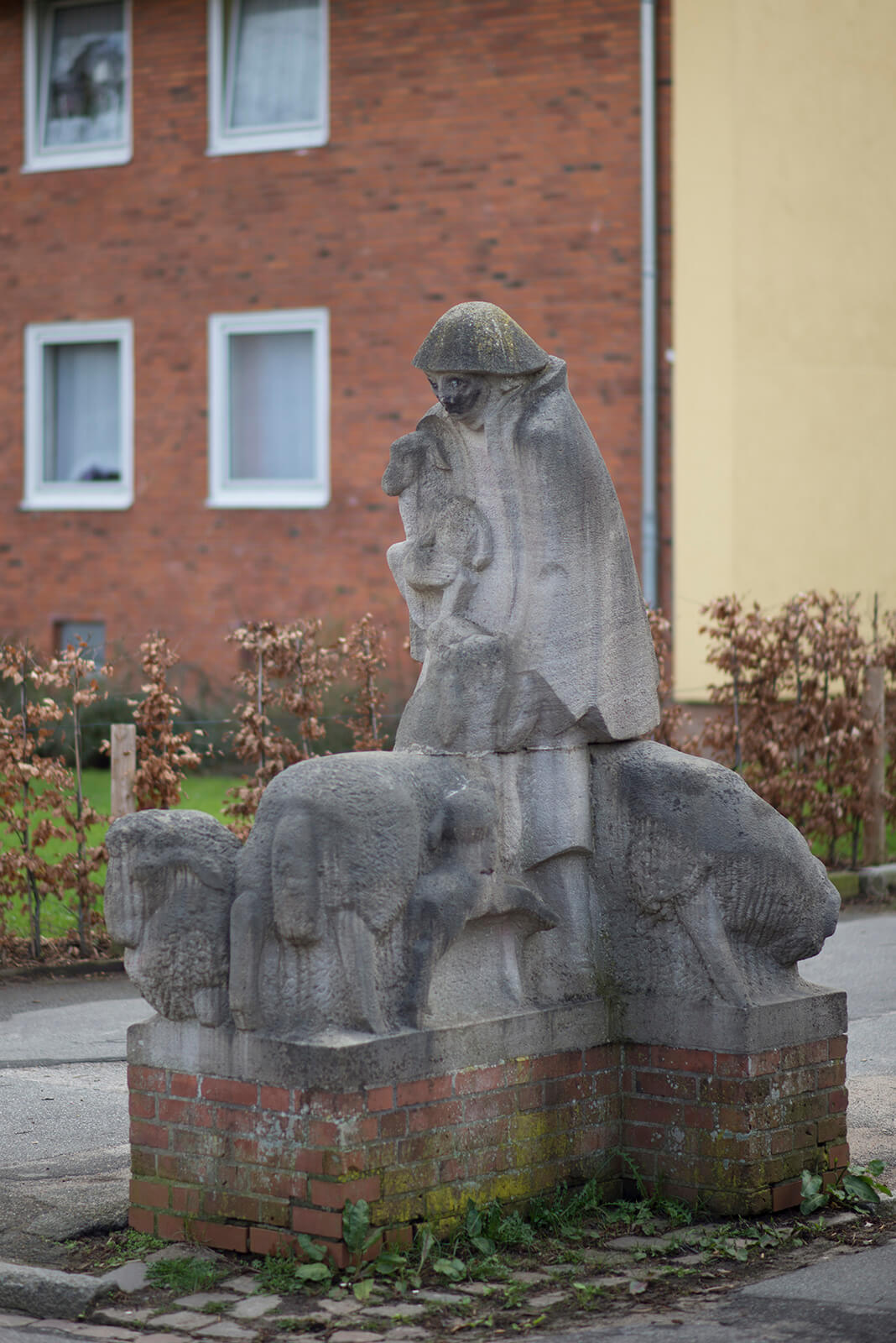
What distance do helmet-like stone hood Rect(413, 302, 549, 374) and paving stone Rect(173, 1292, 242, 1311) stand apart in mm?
2506

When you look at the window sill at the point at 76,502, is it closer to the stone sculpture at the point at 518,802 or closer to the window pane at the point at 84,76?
the window pane at the point at 84,76

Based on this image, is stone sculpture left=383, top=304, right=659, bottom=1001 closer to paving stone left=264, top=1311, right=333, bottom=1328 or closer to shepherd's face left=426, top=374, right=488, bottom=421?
shepherd's face left=426, top=374, right=488, bottom=421

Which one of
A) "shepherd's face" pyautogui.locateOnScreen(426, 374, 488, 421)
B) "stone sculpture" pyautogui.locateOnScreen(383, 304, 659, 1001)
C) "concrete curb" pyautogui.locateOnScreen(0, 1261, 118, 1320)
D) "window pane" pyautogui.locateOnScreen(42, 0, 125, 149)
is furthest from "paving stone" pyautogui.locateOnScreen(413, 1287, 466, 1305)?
"window pane" pyautogui.locateOnScreen(42, 0, 125, 149)

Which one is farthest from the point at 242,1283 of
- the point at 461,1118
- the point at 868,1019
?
the point at 868,1019

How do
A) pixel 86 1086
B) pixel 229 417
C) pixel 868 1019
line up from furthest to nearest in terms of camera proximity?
pixel 229 417 < pixel 868 1019 < pixel 86 1086

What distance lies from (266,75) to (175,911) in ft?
52.2

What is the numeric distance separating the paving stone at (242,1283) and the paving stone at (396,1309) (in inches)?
12.4

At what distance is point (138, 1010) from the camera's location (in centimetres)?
924

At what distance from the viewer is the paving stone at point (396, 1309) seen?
4676 millimetres

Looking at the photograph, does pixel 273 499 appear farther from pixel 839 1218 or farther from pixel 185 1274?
pixel 185 1274

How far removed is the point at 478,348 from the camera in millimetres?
5527

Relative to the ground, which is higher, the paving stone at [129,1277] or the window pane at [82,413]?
the window pane at [82,413]

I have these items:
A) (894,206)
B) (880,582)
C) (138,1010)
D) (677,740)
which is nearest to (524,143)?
(894,206)

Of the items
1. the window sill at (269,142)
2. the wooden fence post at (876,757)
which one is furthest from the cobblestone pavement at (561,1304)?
the window sill at (269,142)
